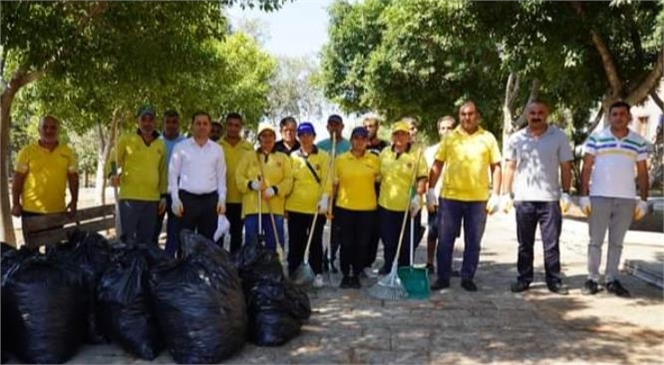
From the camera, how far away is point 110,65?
7.50 m

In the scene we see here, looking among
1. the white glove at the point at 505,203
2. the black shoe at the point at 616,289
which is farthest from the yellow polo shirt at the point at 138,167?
the black shoe at the point at 616,289

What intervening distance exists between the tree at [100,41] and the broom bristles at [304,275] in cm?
243

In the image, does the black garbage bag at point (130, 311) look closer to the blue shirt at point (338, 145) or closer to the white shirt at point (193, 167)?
the white shirt at point (193, 167)

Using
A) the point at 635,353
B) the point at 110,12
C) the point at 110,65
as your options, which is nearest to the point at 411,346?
the point at 635,353

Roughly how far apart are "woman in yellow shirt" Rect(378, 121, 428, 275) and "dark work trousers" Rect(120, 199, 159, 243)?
6.78ft

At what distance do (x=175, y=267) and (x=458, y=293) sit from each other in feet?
9.22

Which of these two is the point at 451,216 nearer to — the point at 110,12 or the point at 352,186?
the point at 352,186

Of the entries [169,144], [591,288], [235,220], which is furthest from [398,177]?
[169,144]

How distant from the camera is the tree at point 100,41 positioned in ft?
18.4

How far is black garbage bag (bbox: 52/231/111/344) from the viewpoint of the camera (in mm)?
4055

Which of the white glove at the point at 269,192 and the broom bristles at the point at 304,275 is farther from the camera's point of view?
the broom bristles at the point at 304,275

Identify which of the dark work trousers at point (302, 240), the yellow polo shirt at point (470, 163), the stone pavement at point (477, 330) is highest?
the yellow polo shirt at point (470, 163)

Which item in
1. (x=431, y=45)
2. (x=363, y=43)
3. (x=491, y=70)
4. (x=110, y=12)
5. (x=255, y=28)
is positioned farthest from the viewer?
(x=255, y=28)

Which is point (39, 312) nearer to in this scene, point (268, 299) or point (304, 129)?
point (268, 299)
